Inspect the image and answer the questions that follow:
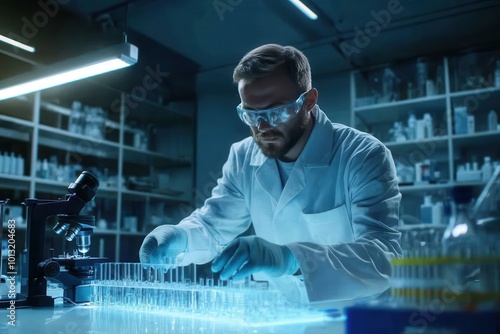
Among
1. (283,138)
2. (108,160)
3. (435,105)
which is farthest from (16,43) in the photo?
(435,105)

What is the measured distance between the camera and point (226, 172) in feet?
7.11

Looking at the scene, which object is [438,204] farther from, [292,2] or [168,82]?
[168,82]

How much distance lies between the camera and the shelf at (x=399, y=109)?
4.22m

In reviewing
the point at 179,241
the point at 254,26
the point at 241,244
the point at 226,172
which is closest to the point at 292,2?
the point at 254,26

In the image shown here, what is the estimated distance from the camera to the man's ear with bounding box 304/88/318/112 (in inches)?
69.5

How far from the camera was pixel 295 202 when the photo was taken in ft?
5.97

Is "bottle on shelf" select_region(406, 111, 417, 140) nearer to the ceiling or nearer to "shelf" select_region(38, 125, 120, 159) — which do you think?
the ceiling

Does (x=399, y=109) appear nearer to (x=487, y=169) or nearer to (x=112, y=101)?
(x=487, y=169)

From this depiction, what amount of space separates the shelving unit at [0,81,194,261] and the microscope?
70.6 inches

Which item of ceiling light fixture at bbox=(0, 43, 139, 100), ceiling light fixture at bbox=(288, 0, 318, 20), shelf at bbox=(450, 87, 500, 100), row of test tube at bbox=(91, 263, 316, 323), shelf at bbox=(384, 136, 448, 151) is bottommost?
row of test tube at bbox=(91, 263, 316, 323)

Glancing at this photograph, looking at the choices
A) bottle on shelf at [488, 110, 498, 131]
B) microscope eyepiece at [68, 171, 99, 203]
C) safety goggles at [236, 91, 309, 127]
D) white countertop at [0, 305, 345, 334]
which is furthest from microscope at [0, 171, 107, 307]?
bottle on shelf at [488, 110, 498, 131]

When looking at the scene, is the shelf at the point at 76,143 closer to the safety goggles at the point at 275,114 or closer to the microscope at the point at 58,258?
the microscope at the point at 58,258

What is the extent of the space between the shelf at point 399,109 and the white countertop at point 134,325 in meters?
3.56

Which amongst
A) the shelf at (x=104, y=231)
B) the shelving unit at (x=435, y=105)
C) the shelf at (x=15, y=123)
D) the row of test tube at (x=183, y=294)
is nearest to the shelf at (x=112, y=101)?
the shelf at (x=15, y=123)
